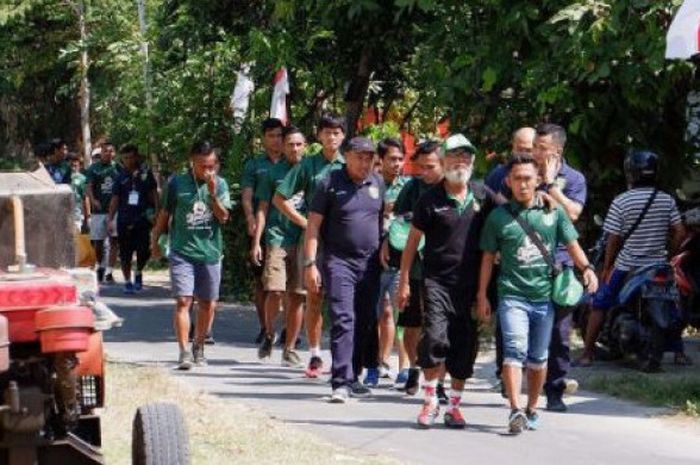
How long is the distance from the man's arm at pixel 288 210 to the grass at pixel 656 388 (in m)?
2.58

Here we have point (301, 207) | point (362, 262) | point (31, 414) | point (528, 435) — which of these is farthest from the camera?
point (301, 207)

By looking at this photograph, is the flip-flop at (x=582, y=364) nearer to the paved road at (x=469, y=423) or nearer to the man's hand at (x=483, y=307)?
the paved road at (x=469, y=423)

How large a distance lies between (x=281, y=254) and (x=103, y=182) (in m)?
8.08

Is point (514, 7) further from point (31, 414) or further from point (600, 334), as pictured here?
point (31, 414)

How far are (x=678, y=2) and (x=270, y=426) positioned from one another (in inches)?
170

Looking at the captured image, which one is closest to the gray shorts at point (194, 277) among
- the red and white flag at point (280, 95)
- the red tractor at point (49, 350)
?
the red and white flag at point (280, 95)

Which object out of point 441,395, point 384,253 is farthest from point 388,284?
point 441,395

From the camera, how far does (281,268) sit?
1291cm

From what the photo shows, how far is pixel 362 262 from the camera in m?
11.0

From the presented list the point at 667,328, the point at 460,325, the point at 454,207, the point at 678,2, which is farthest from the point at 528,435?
the point at 678,2

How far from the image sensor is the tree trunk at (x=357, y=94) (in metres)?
17.2

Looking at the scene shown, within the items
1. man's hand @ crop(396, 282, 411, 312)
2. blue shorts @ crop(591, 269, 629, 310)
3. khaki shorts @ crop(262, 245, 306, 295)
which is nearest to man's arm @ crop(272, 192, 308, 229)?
khaki shorts @ crop(262, 245, 306, 295)

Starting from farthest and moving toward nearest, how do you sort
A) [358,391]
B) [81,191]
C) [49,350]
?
[81,191], [358,391], [49,350]

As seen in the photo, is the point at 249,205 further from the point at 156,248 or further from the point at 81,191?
the point at 81,191
